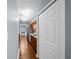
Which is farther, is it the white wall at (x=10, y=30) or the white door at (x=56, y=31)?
the white door at (x=56, y=31)

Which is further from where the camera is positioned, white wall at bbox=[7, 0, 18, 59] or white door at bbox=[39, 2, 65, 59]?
white door at bbox=[39, 2, 65, 59]

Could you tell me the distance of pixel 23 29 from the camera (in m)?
19.7

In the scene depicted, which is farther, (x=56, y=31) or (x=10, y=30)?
(x=56, y=31)
